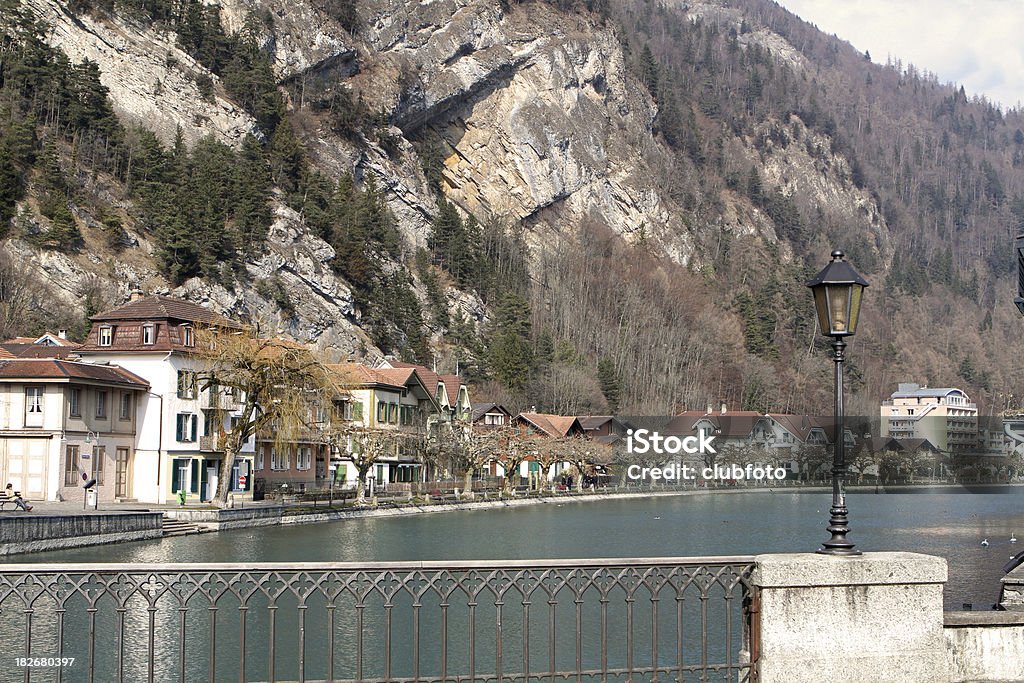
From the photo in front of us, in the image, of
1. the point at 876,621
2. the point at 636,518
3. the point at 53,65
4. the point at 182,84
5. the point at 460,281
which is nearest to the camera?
the point at 876,621

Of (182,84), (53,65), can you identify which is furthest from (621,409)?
(53,65)

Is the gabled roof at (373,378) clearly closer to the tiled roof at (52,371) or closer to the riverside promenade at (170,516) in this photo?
the riverside promenade at (170,516)

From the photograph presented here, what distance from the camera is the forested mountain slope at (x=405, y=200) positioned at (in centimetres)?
9081

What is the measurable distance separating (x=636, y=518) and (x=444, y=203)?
255 ft

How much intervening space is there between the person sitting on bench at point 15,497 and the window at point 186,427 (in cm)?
952

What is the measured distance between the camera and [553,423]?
354 ft

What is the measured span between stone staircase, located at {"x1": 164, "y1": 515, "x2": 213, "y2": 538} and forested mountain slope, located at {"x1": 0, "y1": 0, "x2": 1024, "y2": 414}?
2632cm

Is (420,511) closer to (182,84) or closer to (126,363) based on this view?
(126,363)

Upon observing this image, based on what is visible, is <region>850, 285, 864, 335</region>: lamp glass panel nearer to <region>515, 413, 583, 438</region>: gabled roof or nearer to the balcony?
the balcony

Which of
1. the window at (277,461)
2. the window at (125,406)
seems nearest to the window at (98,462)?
the window at (125,406)

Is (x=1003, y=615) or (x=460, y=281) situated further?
(x=460, y=281)

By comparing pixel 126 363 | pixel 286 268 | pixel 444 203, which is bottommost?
pixel 126 363

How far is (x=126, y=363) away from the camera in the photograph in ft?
190

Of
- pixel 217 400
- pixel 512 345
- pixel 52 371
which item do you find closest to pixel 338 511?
pixel 217 400
